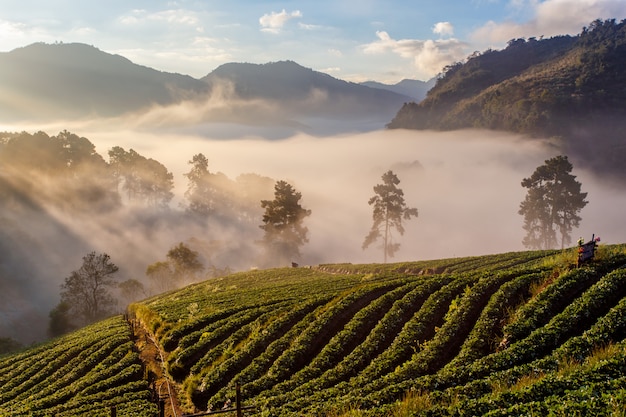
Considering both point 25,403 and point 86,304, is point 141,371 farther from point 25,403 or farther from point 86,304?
point 86,304

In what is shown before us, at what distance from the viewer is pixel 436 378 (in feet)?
60.0

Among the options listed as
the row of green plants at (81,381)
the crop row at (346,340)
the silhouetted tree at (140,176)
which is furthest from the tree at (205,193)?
the crop row at (346,340)

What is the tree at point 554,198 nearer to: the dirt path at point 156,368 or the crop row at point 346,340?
the crop row at point 346,340

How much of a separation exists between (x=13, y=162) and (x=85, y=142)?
2537 centimetres

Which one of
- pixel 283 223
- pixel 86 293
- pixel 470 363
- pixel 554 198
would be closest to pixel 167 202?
pixel 283 223

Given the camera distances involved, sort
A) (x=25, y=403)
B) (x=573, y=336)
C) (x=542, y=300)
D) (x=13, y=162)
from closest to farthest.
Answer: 1. (x=573, y=336)
2. (x=542, y=300)
3. (x=25, y=403)
4. (x=13, y=162)

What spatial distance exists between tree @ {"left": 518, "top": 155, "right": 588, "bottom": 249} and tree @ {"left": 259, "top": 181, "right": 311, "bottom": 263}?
6305 centimetres

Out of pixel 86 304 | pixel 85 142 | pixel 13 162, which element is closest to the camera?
pixel 86 304

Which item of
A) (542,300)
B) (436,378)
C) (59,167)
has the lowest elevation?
(436,378)

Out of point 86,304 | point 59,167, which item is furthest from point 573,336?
point 59,167

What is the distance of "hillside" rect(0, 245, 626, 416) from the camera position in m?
16.0

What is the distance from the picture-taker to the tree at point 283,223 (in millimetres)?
114000

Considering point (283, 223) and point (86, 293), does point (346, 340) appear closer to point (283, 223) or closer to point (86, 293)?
point (86, 293)

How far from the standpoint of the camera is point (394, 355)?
2305 cm
